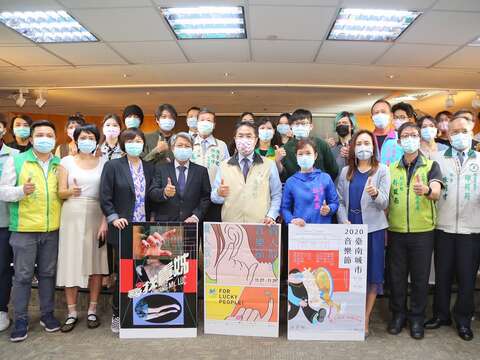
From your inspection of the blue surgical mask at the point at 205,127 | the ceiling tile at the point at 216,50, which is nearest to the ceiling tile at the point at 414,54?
the ceiling tile at the point at 216,50

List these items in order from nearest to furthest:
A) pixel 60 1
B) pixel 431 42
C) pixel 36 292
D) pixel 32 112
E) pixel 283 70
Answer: pixel 36 292, pixel 60 1, pixel 431 42, pixel 283 70, pixel 32 112

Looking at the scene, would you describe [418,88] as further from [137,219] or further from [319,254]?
[137,219]

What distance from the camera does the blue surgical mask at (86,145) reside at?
2774 mm

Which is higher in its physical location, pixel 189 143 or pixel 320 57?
pixel 320 57

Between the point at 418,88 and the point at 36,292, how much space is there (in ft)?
26.5

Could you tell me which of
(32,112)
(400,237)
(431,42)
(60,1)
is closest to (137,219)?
(400,237)

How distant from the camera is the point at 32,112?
40.7ft

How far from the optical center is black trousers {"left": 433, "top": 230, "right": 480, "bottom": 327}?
2.66m

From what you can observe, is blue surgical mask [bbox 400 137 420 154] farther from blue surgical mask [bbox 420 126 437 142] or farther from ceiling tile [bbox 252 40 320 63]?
ceiling tile [bbox 252 40 320 63]

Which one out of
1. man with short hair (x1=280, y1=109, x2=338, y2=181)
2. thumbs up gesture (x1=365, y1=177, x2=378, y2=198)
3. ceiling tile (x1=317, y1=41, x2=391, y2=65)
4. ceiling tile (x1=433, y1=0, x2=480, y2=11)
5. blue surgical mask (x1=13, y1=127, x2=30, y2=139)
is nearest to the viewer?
thumbs up gesture (x1=365, y1=177, x2=378, y2=198)

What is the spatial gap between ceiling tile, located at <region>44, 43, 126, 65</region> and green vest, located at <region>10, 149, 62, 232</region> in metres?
3.33

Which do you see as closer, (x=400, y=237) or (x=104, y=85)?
(x=400, y=237)

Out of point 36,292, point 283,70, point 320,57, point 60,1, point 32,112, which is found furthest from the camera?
point 32,112

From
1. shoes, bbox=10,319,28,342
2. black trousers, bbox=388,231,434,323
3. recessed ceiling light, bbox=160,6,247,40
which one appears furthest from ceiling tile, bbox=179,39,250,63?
shoes, bbox=10,319,28,342
